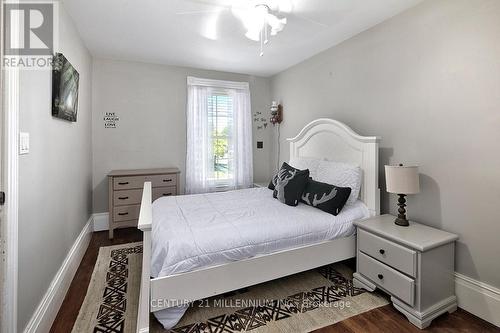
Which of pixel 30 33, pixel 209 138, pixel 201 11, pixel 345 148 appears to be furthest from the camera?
pixel 209 138

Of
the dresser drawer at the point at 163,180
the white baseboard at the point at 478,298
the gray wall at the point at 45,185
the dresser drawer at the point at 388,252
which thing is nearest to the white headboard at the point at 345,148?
the dresser drawer at the point at 388,252

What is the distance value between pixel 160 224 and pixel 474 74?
8.37 feet

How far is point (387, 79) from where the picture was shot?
2.37m

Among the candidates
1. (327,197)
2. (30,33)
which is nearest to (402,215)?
(327,197)

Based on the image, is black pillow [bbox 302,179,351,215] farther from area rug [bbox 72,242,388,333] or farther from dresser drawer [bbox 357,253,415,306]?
area rug [bbox 72,242,388,333]

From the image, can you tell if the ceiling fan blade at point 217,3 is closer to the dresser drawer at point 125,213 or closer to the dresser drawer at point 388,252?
the dresser drawer at point 388,252

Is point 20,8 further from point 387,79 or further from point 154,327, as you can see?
point 387,79

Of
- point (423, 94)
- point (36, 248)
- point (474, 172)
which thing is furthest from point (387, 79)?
point (36, 248)

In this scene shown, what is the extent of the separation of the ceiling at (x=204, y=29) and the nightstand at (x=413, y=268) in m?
1.92

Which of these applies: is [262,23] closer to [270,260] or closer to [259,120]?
[270,260]

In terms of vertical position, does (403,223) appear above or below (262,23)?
below

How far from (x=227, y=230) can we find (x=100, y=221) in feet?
8.45

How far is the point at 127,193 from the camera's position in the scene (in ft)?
10.5

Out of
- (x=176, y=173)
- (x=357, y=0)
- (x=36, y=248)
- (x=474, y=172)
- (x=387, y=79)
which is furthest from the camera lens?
(x=176, y=173)
